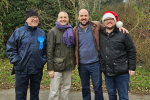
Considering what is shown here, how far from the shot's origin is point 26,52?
107 inches

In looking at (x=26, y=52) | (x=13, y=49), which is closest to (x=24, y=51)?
(x=26, y=52)

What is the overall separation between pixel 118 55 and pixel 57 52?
125 centimetres

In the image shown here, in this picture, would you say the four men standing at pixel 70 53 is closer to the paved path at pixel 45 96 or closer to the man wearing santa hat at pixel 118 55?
the man wearing santa hat at pixel 118 55

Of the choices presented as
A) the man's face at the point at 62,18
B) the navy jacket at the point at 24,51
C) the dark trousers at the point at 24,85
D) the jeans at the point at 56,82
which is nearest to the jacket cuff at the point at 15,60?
the navy jacket at the point at 24,51

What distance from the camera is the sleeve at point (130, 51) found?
2.62 meters

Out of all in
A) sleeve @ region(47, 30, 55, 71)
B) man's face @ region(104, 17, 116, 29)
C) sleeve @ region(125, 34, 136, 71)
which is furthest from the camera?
sleeve @ region(47, 30, 55, 71)

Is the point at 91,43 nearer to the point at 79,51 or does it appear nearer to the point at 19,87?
the point at 79,51

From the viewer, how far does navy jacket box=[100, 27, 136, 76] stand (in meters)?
2.64

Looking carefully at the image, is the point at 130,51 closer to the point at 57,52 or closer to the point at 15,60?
the point at 57,52

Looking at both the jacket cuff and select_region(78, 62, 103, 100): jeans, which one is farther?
select_region(78, 62, 103, 100): jeans

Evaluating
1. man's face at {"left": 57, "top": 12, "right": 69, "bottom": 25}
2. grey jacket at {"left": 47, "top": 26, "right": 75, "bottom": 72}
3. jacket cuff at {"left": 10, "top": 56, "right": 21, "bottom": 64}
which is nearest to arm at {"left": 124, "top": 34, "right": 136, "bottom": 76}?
grey jacket at {"left": 47, "top": 26, "right": 75, "bottom": 72}

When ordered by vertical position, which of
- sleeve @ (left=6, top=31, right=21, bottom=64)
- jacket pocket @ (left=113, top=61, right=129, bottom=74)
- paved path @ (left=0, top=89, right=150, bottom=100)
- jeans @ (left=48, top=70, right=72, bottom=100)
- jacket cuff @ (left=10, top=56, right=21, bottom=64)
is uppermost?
sleeve @ (left=6, top=31, right=21, bottom=64)

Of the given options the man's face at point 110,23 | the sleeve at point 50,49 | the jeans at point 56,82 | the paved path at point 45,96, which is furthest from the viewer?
the paved path at point 45,96

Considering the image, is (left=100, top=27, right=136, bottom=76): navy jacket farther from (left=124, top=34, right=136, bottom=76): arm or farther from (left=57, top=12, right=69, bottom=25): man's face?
(left=57, top=12, right=69, bottom=25): man's face
